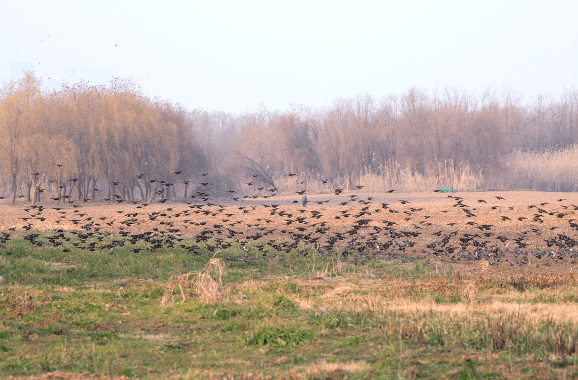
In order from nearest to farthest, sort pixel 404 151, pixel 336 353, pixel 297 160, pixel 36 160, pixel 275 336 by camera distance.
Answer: pixel 336 353 → pixel 275 336 → pixel 36 160 → pixel 404 151 → pixel 297 160

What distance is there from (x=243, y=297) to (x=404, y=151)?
47991mm

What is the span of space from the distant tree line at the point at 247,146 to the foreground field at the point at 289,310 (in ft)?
62.5

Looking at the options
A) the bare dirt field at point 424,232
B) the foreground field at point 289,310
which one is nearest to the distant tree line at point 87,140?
the bare dirt field at point 424,232

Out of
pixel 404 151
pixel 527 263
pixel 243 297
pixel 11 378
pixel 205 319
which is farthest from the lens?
pixel 404 151

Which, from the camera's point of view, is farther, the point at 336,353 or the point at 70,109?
the point at 70,109

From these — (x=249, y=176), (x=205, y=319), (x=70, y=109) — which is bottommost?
(x=205, y=319)

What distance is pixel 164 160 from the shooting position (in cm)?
4853

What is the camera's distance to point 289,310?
11.2 meters

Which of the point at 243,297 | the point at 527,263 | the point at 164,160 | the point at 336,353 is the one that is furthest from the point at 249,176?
the point at 336,353

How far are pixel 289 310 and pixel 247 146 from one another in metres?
53.1

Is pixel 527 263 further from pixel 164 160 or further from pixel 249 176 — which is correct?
pixel 249 176

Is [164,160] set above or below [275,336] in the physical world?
above

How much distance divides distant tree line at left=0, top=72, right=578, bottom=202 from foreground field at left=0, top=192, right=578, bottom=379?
1904 cm

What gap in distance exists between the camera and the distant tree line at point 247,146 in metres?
43.6
